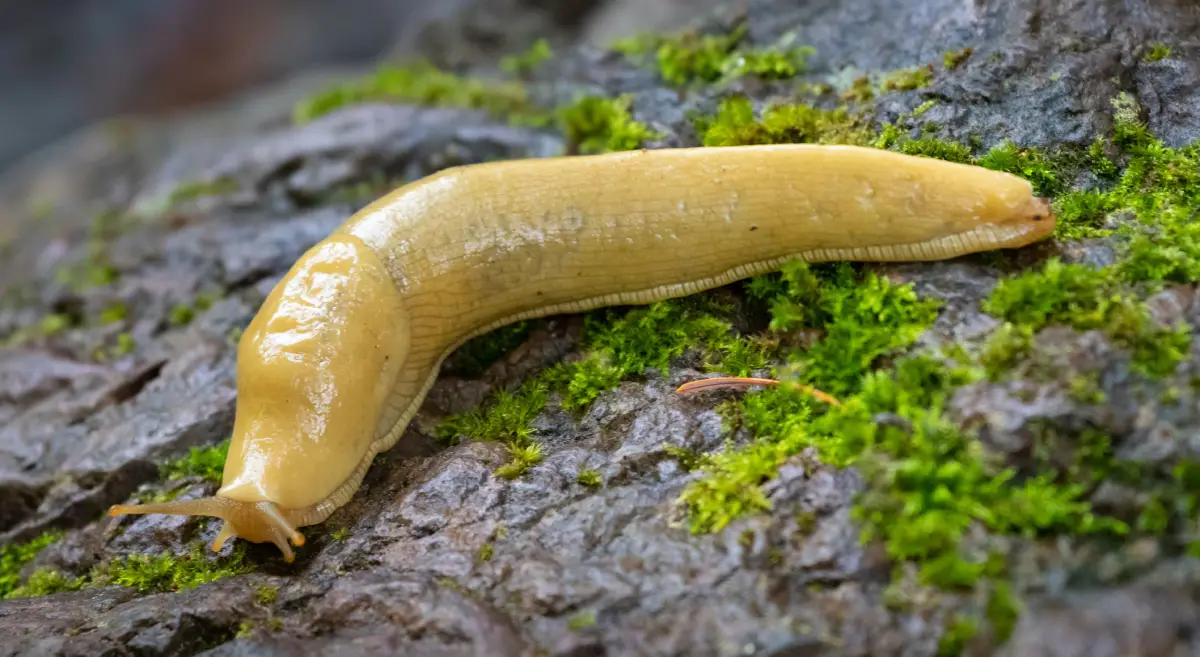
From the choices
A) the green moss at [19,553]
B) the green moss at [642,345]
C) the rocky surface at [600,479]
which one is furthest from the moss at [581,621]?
the green moss at [19,553]

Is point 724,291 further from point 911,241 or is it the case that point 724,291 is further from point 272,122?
point 272,122

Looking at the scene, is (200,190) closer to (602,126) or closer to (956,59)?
(602,126)

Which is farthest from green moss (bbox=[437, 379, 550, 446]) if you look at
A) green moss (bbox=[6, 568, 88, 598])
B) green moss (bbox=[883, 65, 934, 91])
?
green moss (bbox=[883, 65, 934, 91])

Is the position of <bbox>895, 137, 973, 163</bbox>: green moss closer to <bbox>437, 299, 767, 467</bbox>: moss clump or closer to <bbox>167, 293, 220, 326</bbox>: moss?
<bbox>437, 299, 767, 467</bbox>: moss clump

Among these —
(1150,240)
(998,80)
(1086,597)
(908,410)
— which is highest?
(998,80)

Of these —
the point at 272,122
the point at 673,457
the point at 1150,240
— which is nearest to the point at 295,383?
the point at 673,457

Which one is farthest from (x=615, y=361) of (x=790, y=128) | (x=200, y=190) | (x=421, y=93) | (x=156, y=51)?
(x=156, y=51)
